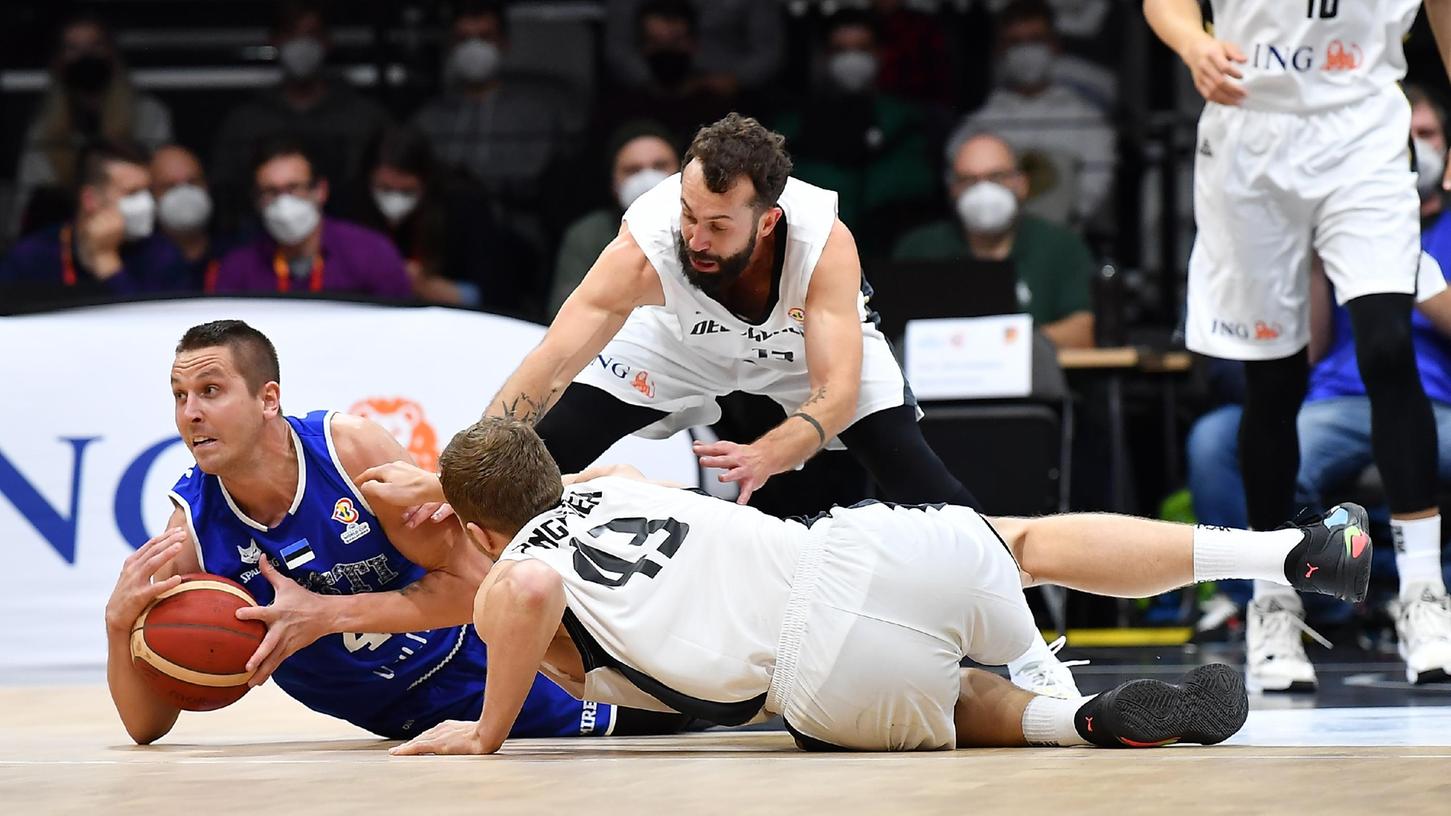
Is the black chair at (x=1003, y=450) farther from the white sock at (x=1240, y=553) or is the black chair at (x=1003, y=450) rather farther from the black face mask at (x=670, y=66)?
the black face mask at (x=670, y=66)

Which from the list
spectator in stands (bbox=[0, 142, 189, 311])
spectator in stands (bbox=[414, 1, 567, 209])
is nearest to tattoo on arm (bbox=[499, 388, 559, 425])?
spectator in stands (bbox=[0, 142, 189, 311])

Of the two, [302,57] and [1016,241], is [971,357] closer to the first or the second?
[1016,241]

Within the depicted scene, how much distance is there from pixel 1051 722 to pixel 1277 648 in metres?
1.55

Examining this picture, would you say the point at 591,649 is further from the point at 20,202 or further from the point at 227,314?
the point at 20,202

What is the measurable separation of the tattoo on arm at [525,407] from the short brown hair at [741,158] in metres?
0.64

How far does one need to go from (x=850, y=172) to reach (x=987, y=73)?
129cm

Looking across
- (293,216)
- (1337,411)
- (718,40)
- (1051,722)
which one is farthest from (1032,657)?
(718,40)

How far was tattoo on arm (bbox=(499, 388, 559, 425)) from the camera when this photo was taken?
420cm

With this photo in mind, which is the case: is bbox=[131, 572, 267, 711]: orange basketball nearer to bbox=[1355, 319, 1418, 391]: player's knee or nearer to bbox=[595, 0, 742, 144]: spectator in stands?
bbox=[1355, 319, 1418, 391]: player's knee

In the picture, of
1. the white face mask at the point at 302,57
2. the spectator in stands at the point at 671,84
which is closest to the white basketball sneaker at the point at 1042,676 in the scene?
the spectator in stands at the point at 671,84

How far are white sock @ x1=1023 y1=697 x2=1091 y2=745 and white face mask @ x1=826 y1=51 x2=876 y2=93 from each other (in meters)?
5.77

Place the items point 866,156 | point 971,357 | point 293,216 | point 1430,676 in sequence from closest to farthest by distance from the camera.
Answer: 1. point 1430,676
2. point 971,357
3. point 293,216
4. point 866,156

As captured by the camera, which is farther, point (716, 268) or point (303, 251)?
point (303, 251)

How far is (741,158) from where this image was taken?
4172 mm
